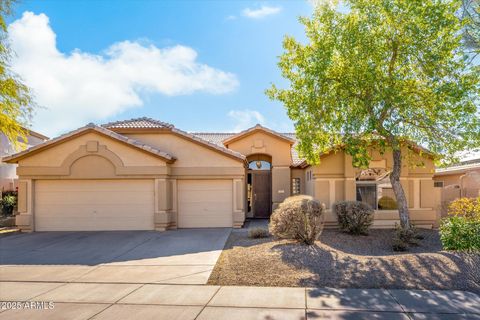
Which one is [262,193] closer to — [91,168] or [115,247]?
[91,168]

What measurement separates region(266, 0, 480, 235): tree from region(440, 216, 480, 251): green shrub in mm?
2978

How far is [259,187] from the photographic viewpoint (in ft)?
62.8

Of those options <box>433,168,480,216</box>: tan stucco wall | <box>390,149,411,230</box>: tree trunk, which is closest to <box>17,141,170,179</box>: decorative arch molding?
<box>390,149,411,230</box>: tree trunk

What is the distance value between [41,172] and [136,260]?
26.3 ft

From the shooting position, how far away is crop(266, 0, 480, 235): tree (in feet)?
34.6

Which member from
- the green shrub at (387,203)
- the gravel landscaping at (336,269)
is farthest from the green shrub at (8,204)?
the green shrub at (387,203)

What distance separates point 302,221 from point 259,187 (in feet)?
30.9

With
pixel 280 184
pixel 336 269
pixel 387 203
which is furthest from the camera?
pixel 280 184

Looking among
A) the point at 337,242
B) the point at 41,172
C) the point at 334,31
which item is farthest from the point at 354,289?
the point at 41,172

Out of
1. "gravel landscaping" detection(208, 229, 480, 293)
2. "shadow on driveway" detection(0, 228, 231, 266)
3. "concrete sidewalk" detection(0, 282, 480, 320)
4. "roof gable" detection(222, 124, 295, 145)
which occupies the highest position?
"roof gable" detection(222, 124, 295, 145)

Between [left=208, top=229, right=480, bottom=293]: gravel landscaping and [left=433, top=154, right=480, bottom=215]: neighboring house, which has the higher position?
[left=433, top=154, right=480, bottom=215]: neighboring house

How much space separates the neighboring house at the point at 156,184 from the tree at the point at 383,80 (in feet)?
7.90

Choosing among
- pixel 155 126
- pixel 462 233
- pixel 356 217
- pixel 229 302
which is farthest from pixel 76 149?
pixel 462 233

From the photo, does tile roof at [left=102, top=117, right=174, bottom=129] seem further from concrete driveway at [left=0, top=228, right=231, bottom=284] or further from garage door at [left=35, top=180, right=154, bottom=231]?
concrete driveway at [left=0, top=228, right=231, bottom=284]
